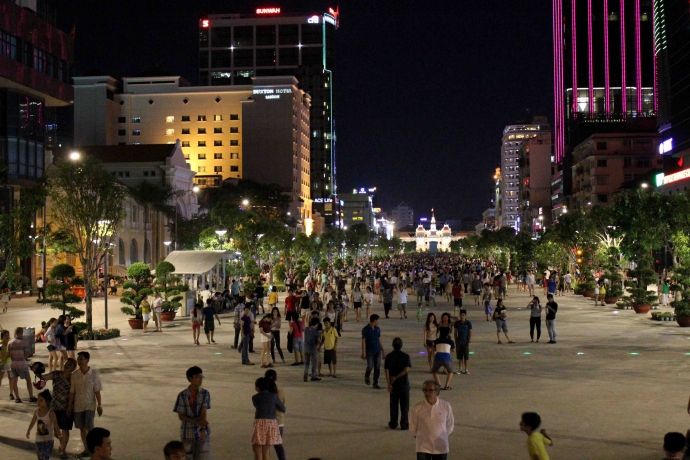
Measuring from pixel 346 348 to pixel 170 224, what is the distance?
5432 centimetres

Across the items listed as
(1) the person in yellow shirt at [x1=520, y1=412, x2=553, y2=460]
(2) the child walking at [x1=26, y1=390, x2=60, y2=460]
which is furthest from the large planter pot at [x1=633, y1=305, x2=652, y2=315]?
(2) the child walking at [x1=26, y1=390, x2=60, y2=460]

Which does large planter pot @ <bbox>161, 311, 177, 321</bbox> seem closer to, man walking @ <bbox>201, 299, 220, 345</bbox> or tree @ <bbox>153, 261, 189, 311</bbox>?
tree @ <bbox>153, 261, 189, 311</bbox>

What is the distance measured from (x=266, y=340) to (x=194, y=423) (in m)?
10.6

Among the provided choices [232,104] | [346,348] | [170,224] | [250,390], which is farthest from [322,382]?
[232,104]

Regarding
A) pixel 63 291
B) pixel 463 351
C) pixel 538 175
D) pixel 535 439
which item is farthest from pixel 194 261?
pixel 538 175

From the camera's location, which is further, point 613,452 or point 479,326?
point 479,326

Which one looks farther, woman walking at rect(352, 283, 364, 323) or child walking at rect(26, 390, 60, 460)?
woman walking at rect(352, 283, 364, 323)

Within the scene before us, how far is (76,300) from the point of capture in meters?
26.1

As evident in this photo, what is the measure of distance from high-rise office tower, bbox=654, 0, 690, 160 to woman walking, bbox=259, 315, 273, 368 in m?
59.8

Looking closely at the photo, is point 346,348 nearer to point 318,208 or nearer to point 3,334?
point 3,334

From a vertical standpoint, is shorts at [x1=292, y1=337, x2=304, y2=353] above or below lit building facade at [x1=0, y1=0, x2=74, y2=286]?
below

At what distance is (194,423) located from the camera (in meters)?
8.98

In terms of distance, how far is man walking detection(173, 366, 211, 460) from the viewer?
8.97m

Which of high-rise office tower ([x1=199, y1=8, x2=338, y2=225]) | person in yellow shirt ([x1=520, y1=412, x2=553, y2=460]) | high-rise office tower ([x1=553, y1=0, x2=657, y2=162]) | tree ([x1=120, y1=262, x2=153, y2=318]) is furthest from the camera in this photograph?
high-rise office tower ([x1=199, y1=8, x2=338, y2=225])
